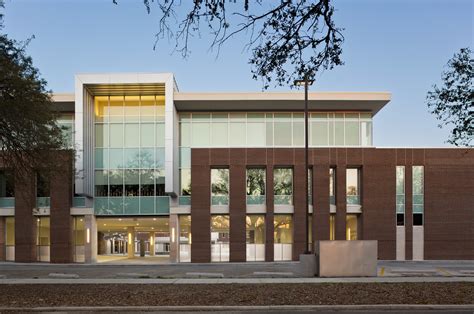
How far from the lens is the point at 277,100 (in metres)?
38.7

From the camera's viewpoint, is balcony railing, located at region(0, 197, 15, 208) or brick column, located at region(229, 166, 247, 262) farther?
balcony railing, located at region(0, 197, 15, 208)

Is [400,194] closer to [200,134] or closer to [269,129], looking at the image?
[269,129]

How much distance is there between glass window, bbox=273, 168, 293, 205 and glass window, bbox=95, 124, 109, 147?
1230 centimetres

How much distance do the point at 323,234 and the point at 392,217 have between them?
16.5ft

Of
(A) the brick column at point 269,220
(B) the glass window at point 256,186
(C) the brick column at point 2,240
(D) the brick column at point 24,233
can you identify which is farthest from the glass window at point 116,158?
(A) the brick column at point 269,220

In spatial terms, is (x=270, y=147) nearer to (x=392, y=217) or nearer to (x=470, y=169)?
(x=392, y=217)

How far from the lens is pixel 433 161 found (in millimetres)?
39094

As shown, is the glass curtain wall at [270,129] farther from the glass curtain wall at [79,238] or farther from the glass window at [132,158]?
the glass curtain wall at [79,238]

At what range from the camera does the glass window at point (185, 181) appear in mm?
39312

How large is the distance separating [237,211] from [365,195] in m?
9.08

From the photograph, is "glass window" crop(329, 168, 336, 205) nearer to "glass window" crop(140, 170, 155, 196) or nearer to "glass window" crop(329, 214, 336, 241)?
"glass window" crop(329, 214, 336, 241)

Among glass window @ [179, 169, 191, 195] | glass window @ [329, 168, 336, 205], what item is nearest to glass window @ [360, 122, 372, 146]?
glass window @ [329, 168, 336, 205]

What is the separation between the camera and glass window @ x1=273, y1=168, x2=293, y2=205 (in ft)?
128

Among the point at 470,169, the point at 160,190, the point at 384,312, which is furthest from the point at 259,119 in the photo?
the point at 384,312
